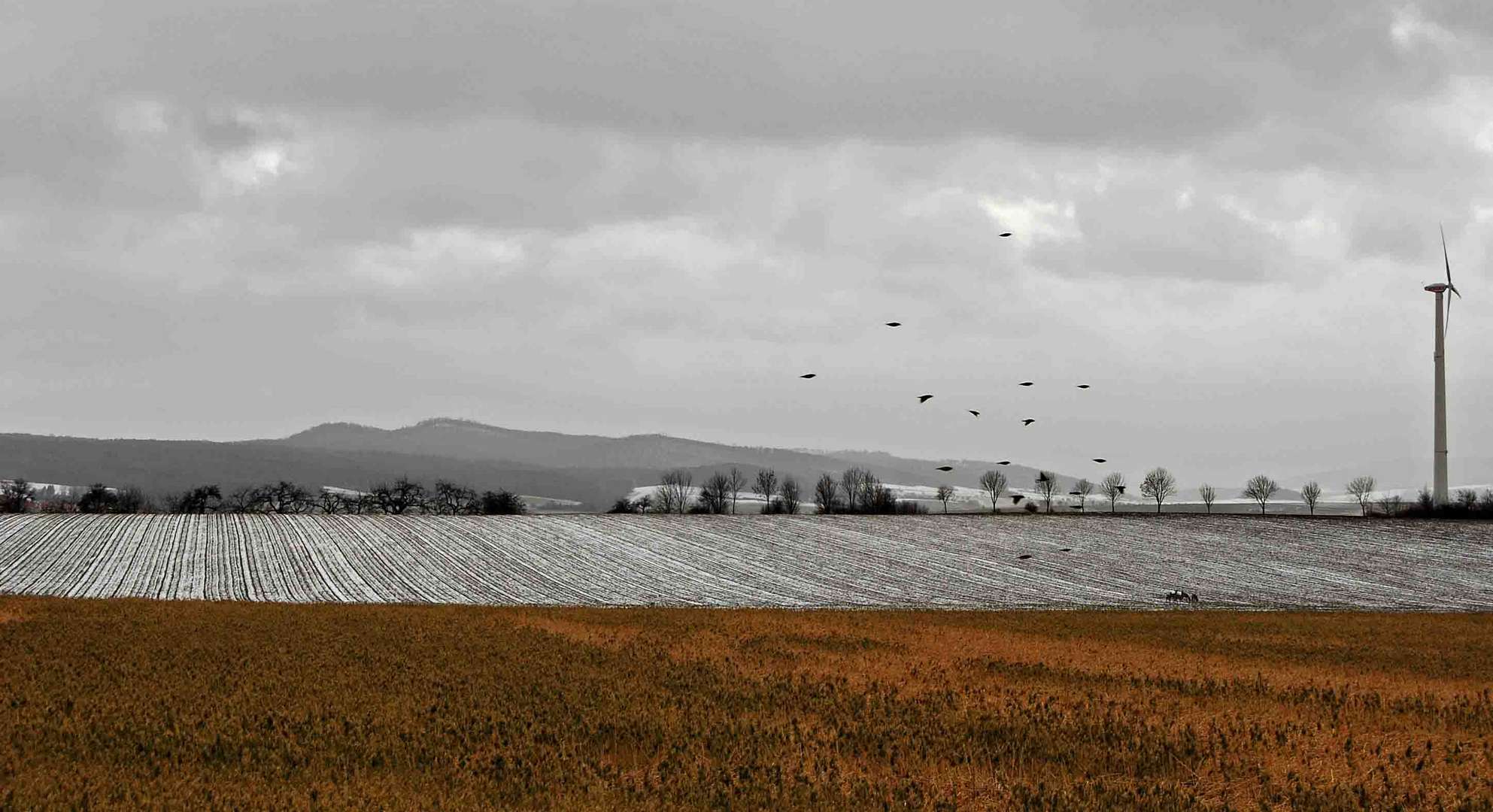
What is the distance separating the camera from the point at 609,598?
50.4m

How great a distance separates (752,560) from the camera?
69562mm

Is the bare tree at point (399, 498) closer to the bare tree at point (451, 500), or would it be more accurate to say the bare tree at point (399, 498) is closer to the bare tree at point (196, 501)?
the bare tree at point (451, 500)

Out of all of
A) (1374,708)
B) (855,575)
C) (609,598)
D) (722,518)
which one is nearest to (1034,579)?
(855,575)

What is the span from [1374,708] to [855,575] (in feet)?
150

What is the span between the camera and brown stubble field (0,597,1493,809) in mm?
11383

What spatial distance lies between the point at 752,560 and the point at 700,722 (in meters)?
54.9

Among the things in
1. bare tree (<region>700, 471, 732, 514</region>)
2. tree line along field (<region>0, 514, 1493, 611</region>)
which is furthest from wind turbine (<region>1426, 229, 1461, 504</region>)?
bare tree (<region>700, 471, 732, 514</region>)

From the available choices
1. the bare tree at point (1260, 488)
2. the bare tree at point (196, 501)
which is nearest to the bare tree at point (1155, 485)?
the bare tree at point (1260, 488)

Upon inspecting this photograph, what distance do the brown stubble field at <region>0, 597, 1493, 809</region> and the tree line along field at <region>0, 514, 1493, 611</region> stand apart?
2427cm

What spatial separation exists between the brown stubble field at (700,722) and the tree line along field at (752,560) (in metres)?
24.3

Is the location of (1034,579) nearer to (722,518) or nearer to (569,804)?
(722,518)

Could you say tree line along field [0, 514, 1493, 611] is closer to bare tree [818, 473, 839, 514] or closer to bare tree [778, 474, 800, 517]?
bare tree [778, 474, 800, 517]

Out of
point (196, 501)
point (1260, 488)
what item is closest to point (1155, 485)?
point (1260, 488)

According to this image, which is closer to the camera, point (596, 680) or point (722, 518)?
point (596, 680)
